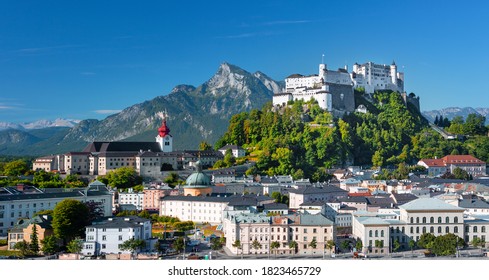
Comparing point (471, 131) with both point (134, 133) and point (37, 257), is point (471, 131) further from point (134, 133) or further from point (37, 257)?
point (134, 133)

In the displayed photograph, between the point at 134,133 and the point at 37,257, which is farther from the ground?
the point at 134,133

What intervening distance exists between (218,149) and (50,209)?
96.5 feet

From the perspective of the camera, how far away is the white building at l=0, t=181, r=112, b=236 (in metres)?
41.7

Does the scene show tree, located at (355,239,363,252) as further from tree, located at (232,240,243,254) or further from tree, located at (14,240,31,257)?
tree, located at (14,240,31,257)

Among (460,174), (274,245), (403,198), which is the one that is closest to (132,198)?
(403,198)

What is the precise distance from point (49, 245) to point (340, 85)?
49380 mm

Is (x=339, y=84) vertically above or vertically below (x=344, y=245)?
above

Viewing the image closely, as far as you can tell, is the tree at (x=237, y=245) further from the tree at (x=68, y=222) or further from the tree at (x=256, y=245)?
the tree at (x=68, y=222)

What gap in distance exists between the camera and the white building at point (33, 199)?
4169 centimetres

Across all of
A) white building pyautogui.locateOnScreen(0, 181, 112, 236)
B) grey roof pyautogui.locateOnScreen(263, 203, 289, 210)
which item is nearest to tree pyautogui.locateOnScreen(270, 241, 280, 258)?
grey roof pyautogui.locateOnScreen(263, 203, 289, 210)

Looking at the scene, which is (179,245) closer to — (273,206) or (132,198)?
(273,206)

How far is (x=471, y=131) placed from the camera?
82.4 meters

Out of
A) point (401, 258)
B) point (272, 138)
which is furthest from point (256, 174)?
point (401, 258)

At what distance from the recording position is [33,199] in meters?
43.4
